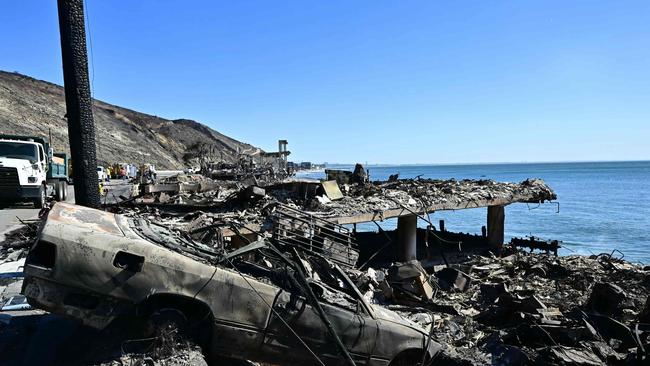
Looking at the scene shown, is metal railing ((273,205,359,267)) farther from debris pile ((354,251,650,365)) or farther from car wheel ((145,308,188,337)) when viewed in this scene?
car wheel ((145,308,188,337))

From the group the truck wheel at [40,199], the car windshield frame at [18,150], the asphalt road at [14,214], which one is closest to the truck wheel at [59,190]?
the asphalt road at [14,214]

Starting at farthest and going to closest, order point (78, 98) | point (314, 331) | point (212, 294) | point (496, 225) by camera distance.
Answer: point (496, 225)
point (78, 98)
point (314, 331)
point (212, 294)

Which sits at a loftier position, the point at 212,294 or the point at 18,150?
the point at 18,150

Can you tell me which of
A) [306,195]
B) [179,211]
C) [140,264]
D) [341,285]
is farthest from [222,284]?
[306,195]

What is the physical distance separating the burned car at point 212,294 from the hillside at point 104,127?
39417 millimetres

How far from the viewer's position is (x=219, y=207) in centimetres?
1300

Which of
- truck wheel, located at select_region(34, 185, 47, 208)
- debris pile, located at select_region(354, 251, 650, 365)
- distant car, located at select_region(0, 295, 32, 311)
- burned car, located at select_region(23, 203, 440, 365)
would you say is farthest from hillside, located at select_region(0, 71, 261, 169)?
burned car, located at select_region(23, 203, 440, 365)

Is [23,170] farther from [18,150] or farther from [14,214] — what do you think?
[14,214]

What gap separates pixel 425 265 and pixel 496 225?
4.96m

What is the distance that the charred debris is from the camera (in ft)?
19.1

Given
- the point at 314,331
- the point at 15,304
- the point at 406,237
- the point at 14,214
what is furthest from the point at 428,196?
the point at 14,214

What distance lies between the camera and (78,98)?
8156 mm

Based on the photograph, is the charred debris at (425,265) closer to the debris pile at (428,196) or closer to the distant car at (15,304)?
the debris pile at (428,196)

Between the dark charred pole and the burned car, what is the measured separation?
3.40 m
